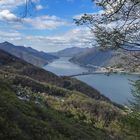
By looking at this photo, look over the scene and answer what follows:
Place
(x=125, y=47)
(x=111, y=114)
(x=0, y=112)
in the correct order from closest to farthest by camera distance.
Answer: (x=125, y=47) → (x=0, y=112) → (x=111, y=114)

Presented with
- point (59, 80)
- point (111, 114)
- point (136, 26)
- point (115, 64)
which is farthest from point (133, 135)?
point (59, 80)

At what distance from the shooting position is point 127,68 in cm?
1384

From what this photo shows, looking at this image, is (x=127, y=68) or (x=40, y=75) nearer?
(x=127, y=68)

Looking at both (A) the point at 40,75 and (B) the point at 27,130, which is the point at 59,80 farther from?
(B) the point at 27,130

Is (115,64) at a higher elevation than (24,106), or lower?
higher

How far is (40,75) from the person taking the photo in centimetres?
13675

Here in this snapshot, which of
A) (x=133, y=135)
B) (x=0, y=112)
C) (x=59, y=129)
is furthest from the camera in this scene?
(x=59, y=129)

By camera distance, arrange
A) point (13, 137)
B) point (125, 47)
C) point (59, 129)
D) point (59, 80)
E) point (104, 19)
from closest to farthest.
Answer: point (104, 19) → point (13, 137) → point (125, 47) → point (59, 129) → point (59, 80)

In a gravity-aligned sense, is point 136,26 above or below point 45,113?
above

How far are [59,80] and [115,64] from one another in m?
121

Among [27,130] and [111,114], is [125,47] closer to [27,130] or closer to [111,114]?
[27,130]

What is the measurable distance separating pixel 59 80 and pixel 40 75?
6581 millimetres

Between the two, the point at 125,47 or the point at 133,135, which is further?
the point at 133,135

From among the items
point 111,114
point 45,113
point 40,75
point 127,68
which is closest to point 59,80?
point 40,75
